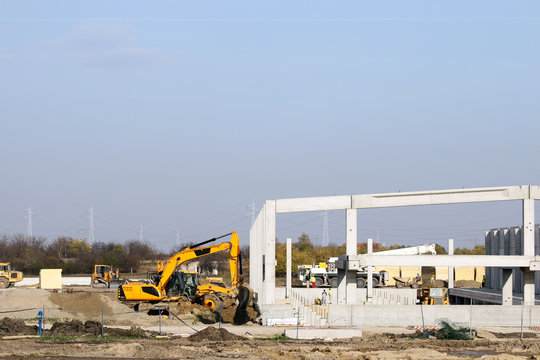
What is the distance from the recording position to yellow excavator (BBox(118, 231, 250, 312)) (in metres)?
37.8

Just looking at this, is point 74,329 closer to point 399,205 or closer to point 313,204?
point 313,204

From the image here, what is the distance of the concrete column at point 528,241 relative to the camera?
34875 millimetres

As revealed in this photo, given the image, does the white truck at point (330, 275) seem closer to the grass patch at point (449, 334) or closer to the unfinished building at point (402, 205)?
the unfinished building at point (402, 205)

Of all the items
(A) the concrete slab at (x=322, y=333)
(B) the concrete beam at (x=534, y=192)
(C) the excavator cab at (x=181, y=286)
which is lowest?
(A) the concrete slab at (x=322, y=333)

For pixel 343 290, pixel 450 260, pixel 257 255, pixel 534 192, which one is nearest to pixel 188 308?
pixel 343 290

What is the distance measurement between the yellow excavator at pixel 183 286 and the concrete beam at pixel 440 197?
7029 millimetres

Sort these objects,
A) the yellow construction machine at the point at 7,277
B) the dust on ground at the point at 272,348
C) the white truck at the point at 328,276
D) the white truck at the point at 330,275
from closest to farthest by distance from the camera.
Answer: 1. the dust on ground at the point at 272,348
2. the yellow construction machine at the point at 7,277
3. the white truck at the point at 330,275
4. the white truck at the point at 328,276

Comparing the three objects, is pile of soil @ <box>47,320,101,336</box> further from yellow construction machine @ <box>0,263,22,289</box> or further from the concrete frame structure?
yellow construction machine @ <box>0,263,22,289</box>

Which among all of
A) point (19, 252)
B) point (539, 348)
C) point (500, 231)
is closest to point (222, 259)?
point (19, 252)

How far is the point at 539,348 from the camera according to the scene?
2547 centimetres

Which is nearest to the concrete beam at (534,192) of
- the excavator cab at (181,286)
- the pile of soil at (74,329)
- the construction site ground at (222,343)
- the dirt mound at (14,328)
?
the construction site ground at (222,343)

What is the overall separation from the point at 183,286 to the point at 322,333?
39.1ft

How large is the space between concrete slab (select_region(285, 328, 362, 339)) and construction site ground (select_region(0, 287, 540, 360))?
0.47m

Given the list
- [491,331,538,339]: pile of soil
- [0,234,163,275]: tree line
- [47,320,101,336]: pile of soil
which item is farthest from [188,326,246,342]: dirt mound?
[0,234,163,275]: tree line
